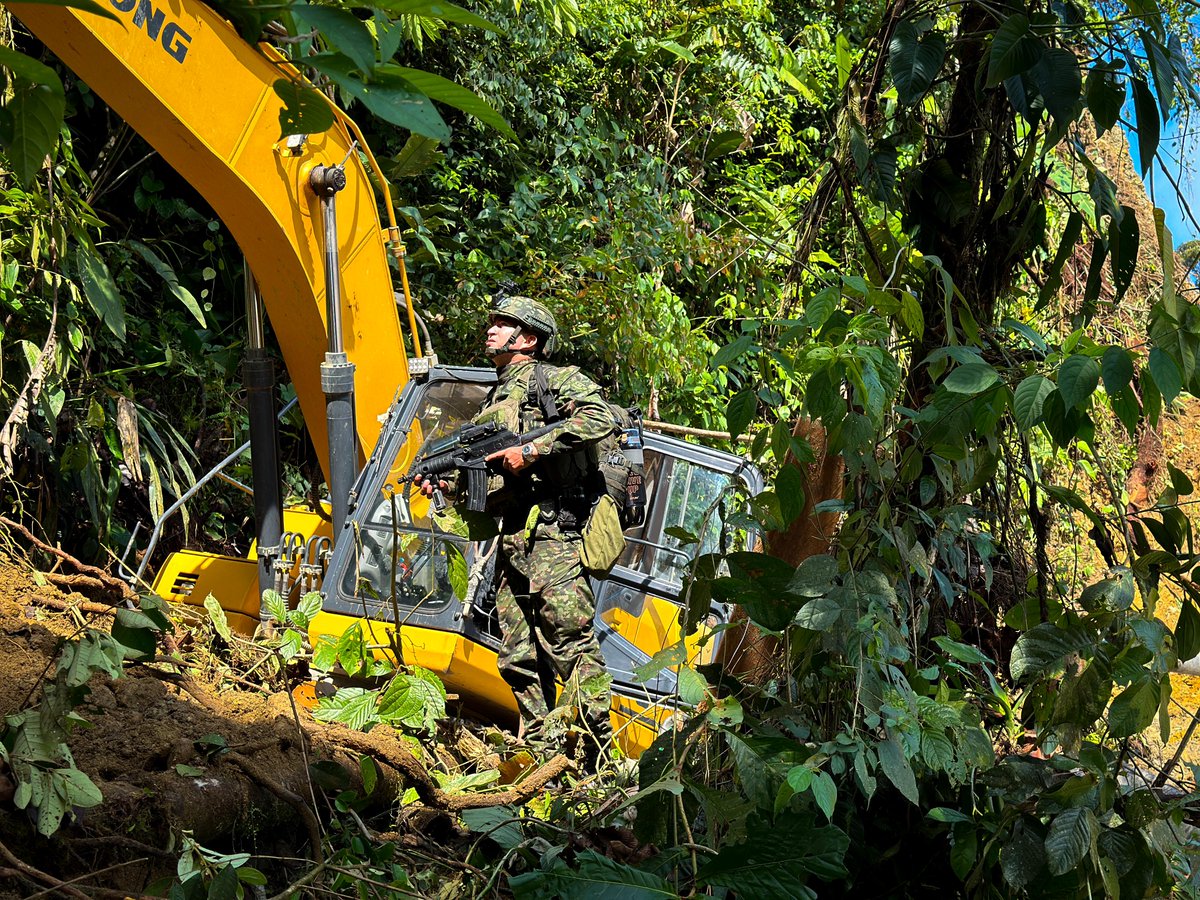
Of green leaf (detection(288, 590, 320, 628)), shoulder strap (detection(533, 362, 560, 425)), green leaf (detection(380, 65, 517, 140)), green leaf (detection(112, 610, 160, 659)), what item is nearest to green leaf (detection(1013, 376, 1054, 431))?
green leaf (detection(380, 65, 517, 140))

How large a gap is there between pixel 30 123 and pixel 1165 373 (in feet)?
5.10

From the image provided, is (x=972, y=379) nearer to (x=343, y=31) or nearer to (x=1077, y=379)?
(x=1077, y=379)

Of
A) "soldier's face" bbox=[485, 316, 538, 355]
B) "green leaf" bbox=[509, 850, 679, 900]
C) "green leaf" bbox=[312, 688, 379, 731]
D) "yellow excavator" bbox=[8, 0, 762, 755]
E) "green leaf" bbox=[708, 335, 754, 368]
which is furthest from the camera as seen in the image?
"soldier's face" bbox=[485, 316, 538, 355]

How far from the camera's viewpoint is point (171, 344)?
661cm

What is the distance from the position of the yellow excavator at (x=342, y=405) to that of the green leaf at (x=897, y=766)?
6.00ft

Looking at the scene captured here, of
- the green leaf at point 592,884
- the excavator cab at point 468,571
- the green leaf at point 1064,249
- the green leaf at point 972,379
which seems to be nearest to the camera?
the green leaf at point 592,884

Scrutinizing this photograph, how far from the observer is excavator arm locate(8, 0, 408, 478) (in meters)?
3.44

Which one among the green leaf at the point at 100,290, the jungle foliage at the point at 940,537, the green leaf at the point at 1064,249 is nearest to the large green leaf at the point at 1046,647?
the jungle foliage at the point at 940,537

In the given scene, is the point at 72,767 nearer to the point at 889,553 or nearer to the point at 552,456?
the point at 889,553

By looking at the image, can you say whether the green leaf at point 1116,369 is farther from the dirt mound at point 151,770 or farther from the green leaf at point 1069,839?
the dirt mound at point 151,770

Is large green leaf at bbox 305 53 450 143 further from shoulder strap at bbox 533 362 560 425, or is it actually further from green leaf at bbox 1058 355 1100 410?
shoulder strap at bbox 533 362 560 425

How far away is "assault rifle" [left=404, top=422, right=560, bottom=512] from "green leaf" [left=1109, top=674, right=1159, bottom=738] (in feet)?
7.70

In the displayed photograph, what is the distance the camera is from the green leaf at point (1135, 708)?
1813 mm

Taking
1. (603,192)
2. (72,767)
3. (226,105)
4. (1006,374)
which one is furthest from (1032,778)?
(603,192)
